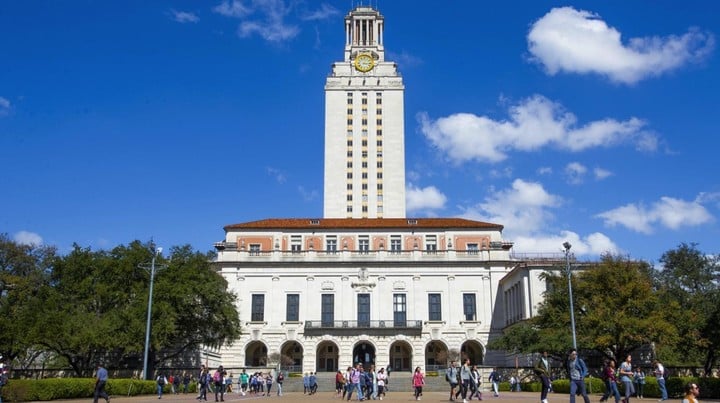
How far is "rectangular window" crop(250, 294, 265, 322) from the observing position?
6675 cm

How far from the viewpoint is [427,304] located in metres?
67.2

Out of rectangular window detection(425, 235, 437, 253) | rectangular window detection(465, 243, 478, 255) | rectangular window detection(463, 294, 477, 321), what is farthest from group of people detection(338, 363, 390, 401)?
rectangular window detection(425, 235, 437, 253)

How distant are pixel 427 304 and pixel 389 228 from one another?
9.39 meters

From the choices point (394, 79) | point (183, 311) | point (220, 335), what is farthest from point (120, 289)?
point (394, 79)

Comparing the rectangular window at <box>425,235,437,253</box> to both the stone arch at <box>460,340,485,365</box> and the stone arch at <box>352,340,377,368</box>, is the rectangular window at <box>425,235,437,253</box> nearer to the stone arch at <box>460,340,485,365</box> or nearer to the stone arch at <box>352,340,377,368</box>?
the stone arch at <box>460,340,485,365</box>

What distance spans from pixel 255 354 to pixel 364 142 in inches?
1644

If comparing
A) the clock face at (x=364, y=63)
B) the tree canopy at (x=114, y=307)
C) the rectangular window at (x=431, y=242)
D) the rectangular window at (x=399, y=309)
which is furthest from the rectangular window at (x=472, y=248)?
the clock face at (x=364, y=63)

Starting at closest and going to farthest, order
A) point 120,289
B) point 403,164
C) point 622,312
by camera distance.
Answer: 1. point 622,312
2. point 120,289
3. point 403,164

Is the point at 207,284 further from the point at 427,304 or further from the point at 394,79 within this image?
the point at 394,79

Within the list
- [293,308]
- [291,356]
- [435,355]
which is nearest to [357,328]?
[293,308]

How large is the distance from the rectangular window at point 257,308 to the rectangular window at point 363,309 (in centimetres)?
1003

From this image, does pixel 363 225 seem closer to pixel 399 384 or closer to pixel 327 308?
pixel 327 308

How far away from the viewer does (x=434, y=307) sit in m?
67.4

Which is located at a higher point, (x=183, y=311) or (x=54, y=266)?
(x=54, y=266)
